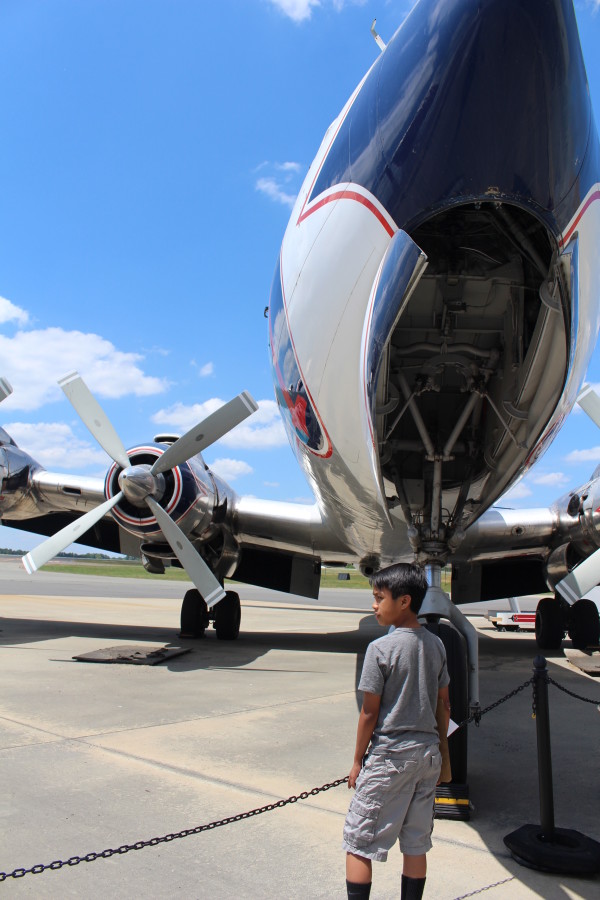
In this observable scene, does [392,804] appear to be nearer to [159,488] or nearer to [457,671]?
[457,671]

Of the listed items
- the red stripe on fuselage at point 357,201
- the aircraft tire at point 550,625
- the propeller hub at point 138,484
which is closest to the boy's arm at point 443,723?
the red stripe on fuselage at point 357,201

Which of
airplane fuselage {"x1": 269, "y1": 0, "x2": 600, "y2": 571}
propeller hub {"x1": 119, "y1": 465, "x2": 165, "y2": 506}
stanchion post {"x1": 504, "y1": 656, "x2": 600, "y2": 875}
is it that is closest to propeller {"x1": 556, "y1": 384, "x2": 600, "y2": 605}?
airplane fuselage {"x1": 269, "y1": 0, "x2": 600, "y2": 571}

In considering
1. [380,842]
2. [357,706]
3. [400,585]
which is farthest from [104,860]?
[357,706]

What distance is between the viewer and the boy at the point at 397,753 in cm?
250

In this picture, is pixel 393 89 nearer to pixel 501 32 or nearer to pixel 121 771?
pixel 501 32

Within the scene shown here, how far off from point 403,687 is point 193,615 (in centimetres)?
1007

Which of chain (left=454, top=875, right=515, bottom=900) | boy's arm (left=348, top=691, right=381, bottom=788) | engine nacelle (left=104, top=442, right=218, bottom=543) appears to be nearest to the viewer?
boy's arm (left=348, top=691, right=381, bottom=788)

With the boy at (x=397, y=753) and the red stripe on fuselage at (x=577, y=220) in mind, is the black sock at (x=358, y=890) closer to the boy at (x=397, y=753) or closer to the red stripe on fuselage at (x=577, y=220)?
the boy at (x=397, y=753)

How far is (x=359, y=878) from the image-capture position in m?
Answer: 2.47

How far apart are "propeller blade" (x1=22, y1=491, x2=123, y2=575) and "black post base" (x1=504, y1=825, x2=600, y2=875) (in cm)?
692

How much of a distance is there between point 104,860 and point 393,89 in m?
4.15

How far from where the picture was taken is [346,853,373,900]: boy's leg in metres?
Result: 2.48

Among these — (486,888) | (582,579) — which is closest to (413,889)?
(486,888)

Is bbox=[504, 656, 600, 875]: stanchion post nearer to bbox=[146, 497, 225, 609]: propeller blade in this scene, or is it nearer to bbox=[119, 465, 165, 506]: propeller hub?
bbox=[146, 497, 225, 609]: propeller blade
